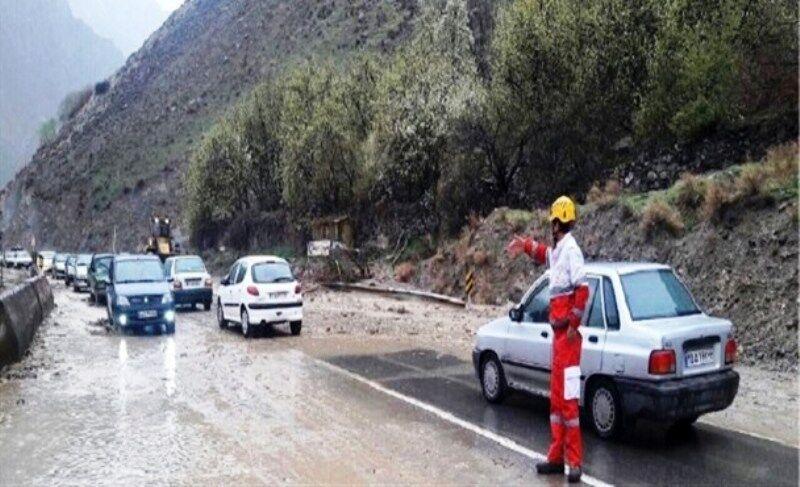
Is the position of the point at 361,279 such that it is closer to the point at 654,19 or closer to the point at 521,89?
the point at 521,89

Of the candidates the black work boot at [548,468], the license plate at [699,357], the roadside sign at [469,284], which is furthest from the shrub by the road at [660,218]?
the black work boot at [548,468]

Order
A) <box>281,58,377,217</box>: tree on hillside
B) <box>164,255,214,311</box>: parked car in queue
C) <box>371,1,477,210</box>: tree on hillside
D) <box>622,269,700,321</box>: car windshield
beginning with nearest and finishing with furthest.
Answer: <box>622,269,700,321</box>: car windshield, <box>164,255,214,311</box>: parked car in queue, <box>371,1,477,210</box>: tree on hillside, <box>281,58,377,217</box>: tree on hillside

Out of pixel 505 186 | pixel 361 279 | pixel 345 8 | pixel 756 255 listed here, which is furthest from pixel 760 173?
pixel 345 8

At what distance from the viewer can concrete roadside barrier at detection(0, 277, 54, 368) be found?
13.6m

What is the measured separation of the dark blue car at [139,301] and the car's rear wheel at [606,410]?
13799mm

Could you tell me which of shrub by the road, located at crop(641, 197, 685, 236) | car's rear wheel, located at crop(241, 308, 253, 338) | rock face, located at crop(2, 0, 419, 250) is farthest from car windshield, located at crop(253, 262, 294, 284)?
rock face, located at crop(2, 0, 419, 250)

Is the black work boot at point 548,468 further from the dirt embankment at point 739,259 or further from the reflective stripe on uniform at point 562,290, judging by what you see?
the dirt embankment at point 739,259

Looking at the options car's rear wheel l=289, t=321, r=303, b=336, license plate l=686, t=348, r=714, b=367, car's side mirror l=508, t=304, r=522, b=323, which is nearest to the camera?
license plate l=686, t=348, r=714, b=367

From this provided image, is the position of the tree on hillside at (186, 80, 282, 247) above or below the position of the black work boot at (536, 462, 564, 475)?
above

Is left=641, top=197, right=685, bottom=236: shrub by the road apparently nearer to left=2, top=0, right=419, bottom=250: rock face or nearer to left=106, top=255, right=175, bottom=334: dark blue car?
left=106, top=255, right=175, bottom=334: dark blue car

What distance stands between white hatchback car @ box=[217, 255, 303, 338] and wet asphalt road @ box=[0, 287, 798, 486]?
3374mm

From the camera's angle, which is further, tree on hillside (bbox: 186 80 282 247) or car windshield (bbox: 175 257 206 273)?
tree on hillside (bbox: 186 80 282 247)

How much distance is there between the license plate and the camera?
24.5 ft

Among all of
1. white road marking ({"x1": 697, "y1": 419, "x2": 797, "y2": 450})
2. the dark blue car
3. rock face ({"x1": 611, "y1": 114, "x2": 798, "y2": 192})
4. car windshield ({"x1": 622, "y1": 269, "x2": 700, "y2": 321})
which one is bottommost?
white road marking ({"x1": 697, "y1": 419, "x2": 797, "y2": 450})
